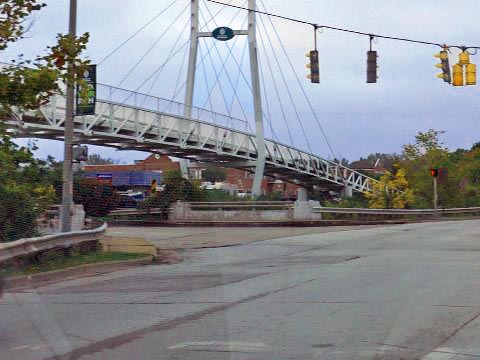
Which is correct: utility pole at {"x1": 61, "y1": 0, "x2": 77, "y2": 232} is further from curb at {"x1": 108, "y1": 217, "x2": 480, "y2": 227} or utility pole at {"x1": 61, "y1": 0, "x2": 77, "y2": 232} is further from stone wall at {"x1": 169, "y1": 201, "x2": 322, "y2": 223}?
A: stone wall at {"x1": 169, "y1": 201, "x2": 322, "y2": 223}

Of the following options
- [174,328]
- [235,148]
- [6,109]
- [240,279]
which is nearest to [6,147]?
[6,109]

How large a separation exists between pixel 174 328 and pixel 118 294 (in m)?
3.13

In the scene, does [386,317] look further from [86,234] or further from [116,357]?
[86,234]

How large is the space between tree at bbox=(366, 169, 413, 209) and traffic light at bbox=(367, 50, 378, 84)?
60.3 feet

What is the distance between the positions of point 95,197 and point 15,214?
1527cm

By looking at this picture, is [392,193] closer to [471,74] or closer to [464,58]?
[464,58]

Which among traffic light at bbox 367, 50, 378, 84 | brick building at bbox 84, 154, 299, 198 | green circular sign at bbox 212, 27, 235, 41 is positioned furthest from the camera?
brick building at bbox 84, 154, 299, 198

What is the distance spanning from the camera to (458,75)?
2067cm

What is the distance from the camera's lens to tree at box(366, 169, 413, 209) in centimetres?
3791

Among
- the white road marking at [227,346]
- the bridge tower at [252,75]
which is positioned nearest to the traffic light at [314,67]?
the white road marking at [227,346]

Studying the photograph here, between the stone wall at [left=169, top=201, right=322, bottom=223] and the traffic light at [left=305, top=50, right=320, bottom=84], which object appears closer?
the traffic light at [left=305, top=50, right=320, bottom=84]

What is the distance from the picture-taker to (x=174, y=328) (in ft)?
27.0

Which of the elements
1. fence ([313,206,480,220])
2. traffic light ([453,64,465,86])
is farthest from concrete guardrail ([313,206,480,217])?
traffic light ([453,64,465,86])

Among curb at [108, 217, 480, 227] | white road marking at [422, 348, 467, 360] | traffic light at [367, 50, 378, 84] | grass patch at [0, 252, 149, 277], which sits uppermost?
traffic light at [367, 50, 378, 84]
